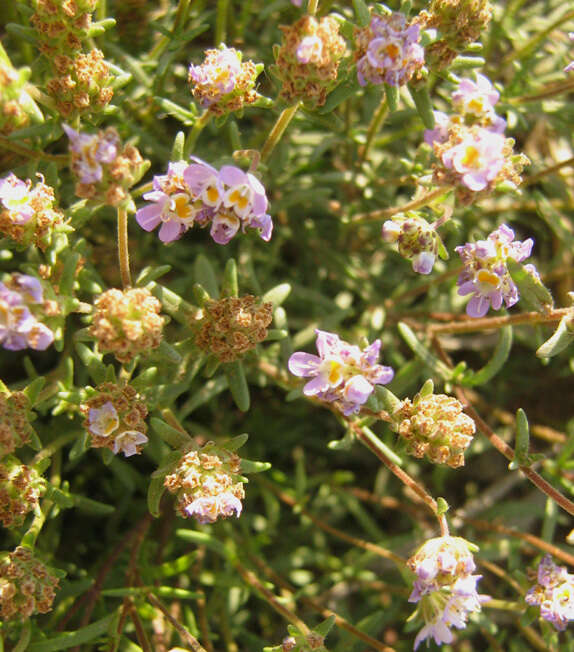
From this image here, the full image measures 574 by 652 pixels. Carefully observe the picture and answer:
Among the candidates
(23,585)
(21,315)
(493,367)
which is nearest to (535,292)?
(493,367)

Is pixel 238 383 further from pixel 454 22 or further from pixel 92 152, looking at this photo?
pixel 454 22

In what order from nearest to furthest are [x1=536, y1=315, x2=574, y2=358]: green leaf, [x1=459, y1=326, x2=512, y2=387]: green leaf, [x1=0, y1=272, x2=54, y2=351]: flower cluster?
[x1=0, y1=272, x2=54, y2=351]: flower cluster → [x1=536, y1=315, x2=574, y2=358]: green leaf → [x1=459, y1=326, x2=512, y2=387]: green leaf

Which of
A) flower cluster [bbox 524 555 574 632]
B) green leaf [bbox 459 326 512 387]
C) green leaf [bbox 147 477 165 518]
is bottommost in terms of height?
flower cluster [bbox 524 555 574 632]

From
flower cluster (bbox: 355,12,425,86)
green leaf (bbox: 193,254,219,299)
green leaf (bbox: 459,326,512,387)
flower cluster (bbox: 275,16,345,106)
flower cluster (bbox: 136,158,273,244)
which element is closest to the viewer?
flower cluster (bbox: 275,16,345,106)

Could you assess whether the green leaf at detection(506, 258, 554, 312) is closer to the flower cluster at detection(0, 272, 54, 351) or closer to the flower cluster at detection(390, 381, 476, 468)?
the flower cluster at detection(390, 381, 476, 468)

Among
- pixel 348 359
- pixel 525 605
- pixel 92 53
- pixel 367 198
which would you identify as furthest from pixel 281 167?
pixel 525 605

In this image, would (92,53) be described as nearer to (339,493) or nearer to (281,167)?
(281,167)

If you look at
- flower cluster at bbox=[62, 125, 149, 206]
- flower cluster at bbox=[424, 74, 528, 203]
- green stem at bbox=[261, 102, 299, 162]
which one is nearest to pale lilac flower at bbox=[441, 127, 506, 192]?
flower cluster at bbox=[424, 74, 528, 203]
